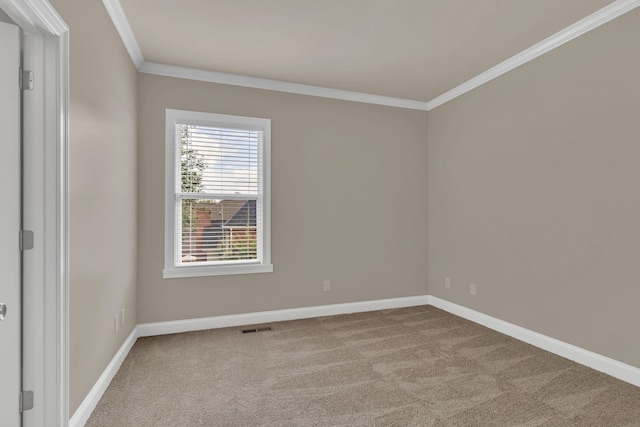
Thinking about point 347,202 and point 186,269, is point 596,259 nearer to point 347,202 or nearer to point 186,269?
point 347,202

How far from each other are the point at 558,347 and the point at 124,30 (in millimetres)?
4455

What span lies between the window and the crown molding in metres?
0.40

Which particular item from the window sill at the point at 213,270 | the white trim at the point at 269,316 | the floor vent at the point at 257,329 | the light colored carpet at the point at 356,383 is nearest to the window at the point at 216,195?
the window sill at the point at 213,270

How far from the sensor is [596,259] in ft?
8.69

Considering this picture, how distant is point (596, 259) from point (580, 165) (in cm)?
76

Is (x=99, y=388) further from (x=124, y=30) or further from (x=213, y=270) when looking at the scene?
(x=124, y=30)

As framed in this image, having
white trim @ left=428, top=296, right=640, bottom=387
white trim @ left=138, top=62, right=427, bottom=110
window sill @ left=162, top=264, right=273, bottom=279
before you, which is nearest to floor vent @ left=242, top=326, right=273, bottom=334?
window sill @ left=162, top=264, right=273, bottom=279

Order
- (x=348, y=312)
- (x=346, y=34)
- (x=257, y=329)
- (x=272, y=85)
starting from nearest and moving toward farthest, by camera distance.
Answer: (x=346, y=34), (x=257, y=329), (x=272, y=85), (x=348, y=312)

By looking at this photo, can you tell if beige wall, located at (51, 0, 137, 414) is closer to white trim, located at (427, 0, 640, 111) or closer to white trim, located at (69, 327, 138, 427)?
white trim, located at (69, 327, 138, 427)

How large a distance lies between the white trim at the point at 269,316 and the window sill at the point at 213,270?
47cm

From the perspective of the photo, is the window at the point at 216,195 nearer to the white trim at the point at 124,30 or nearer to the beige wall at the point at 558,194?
the white trim at the point at 124,30

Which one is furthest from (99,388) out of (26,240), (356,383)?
(356,383)

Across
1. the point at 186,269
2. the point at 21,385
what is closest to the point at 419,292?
the point at 186,269

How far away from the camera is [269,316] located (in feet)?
12.5
